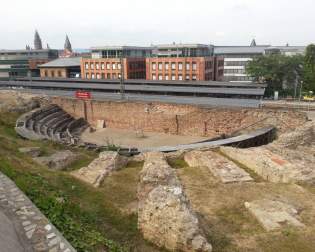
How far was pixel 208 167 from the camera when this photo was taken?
1520 centimetres

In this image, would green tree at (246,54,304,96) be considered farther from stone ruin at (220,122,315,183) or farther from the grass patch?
the grass patch

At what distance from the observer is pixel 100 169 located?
48.6ft

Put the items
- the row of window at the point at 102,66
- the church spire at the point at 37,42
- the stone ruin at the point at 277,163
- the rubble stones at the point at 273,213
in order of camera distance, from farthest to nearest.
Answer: the church spire at the point at 37,42 → the row of window at the point at 102,66 → the stone ruin at the point at 277,163 → the rubble stones at the point at 273,213

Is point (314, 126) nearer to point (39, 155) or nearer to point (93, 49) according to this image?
point (39, 155)

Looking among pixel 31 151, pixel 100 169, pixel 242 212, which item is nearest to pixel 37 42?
pixel 31 151

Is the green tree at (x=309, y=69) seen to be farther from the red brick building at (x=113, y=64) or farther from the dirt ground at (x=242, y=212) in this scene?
the dirt ground at (x=242, y=212)

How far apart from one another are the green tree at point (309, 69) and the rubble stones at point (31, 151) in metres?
41.5

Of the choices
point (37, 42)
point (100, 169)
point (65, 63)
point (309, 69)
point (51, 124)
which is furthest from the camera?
point (37, 42)

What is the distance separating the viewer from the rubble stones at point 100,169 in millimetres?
13625

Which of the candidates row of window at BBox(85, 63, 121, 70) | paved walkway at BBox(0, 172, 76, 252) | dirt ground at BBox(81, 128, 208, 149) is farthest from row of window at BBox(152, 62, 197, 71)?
paved walkway at BBox(0, 172, 76, 252)

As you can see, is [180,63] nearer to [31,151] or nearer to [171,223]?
[31,151]

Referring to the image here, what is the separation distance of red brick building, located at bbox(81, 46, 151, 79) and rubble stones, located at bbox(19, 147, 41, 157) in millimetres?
41978

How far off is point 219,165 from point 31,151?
11482mm

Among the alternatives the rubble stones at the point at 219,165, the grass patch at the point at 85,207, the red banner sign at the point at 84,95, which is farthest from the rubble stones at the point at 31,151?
the red banner sign at the point at 84,95
